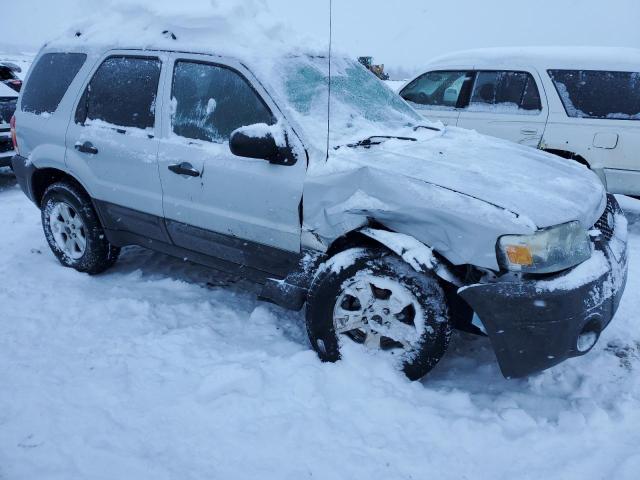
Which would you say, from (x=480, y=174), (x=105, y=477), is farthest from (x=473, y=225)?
(x=105, y=477)

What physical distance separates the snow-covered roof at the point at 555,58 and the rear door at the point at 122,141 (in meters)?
4.04

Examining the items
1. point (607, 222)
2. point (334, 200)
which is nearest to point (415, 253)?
point (334, 200)

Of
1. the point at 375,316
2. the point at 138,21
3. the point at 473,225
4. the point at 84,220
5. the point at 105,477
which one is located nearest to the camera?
the point at 105,477

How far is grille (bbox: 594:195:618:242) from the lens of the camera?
2643 millimetres

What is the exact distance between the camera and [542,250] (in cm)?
222

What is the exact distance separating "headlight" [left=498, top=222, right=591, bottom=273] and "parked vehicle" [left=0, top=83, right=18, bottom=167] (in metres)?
6.38

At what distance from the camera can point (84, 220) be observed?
3.72 m

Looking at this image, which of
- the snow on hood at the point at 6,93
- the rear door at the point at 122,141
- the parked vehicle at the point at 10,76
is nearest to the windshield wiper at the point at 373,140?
the rear door at the point at 122,141

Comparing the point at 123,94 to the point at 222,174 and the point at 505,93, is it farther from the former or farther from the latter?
the point at 505,93

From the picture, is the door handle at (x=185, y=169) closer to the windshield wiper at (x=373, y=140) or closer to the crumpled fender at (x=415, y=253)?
the windshield wiper at (x=373, y=140)

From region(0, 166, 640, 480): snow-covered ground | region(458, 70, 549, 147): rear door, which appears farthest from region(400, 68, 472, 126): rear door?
region(0, 166, 640, 480): snow-covered ground

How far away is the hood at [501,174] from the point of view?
91.7 inches

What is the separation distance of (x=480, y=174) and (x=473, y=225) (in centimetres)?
48

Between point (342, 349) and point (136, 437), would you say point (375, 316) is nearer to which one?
point (342, 349)
